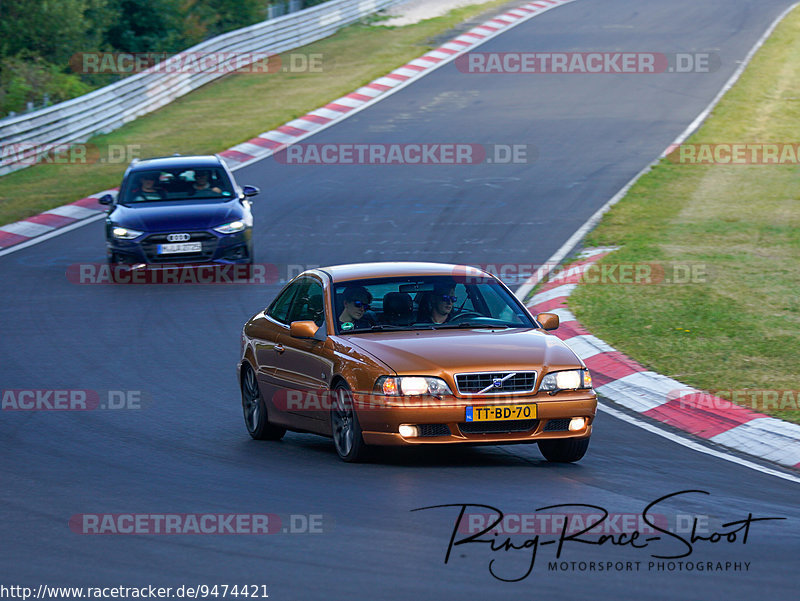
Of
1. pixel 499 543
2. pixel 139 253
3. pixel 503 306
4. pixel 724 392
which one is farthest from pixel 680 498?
pixel 139 253

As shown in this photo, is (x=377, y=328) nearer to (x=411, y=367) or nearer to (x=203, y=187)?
(x=411, y=367)

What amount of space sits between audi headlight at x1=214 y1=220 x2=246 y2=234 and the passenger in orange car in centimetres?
903

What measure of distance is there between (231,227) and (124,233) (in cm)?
149

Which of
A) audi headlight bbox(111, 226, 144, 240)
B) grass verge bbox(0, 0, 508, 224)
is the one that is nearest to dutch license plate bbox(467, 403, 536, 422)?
audi headlight bbox(111, 226, 144, 240)

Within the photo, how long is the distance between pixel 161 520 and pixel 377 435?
1.91 m

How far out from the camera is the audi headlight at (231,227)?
19.2 m

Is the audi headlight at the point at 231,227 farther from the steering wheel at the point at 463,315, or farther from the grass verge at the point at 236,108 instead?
the steering wheel at the point at 463,315

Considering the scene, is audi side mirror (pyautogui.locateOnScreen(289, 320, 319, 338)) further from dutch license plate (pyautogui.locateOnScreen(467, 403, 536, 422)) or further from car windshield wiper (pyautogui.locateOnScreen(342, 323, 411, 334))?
dutch license plate (pyautogui.locateOnScreen(467, 403, 536, 422))

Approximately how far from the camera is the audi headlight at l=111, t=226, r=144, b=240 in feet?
62.5

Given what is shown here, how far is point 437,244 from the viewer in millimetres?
21281

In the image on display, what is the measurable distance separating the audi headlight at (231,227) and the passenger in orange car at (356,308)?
9.03 m

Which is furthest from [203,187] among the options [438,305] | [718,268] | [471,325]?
[471,325]

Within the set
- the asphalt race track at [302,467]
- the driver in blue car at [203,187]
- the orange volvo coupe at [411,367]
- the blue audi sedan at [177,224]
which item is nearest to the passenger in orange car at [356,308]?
the orange volvo coupe at [411,367]

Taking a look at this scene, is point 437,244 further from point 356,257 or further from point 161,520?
point 161,520
